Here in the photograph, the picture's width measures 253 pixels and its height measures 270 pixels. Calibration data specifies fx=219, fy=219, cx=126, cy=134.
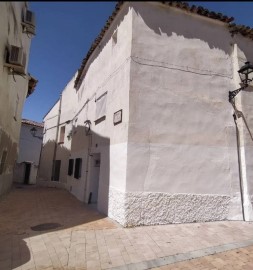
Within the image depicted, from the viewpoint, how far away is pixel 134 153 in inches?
253

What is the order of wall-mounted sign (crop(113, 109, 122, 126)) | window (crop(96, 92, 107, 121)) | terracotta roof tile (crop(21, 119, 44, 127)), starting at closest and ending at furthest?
1. wall-mounted sign (crop(113, 109, 122, 126))
2. window (crop(96, 92, 107, 121))
3. terracotta roof tile (crop(21, 119, 44, 127))

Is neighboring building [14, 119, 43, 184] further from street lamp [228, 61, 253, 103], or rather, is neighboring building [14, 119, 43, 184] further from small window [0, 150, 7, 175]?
street lamp [228, 61, 253, 103]

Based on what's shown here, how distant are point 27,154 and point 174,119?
20226mm

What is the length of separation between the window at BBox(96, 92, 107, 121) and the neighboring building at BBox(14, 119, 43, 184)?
605 inches

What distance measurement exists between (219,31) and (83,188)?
8684 millimetres

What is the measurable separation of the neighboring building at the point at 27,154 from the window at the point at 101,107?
15364 mm

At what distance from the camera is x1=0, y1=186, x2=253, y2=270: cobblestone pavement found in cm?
406

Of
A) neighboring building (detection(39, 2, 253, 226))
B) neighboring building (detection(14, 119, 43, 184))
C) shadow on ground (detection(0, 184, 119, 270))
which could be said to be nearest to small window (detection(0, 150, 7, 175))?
shadow on ground (detection(0, 184, 119, 270))

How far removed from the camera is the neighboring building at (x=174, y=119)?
649 centimetres

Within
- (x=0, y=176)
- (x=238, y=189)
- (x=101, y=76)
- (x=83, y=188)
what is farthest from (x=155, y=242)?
(x=0, y=176)

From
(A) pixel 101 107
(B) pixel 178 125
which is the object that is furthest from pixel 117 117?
(A) pixel 101 107

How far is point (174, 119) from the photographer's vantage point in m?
6.95

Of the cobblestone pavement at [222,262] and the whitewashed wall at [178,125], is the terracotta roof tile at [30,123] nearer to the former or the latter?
the whitewashed wall at [178,125]

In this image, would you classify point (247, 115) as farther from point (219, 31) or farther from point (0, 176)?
point (0, 176)
